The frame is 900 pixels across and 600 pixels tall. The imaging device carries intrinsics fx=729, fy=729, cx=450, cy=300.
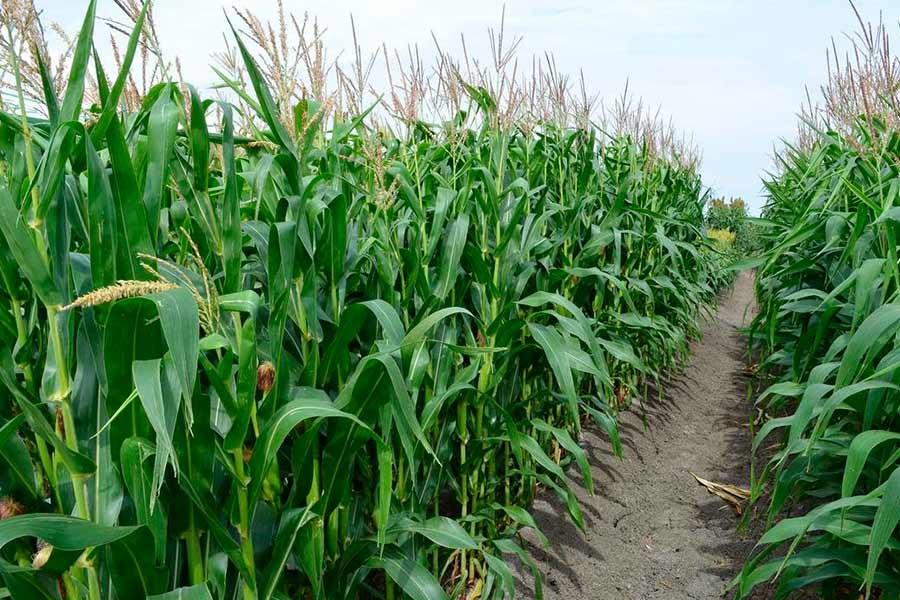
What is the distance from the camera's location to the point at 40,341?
55.9 inches

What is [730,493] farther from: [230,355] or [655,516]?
[230,355]

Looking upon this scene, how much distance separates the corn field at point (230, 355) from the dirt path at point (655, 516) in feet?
1.28

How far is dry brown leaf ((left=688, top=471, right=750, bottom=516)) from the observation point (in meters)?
3.52

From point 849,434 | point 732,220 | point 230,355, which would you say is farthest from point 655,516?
point 732,220

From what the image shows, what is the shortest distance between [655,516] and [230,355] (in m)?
2.80

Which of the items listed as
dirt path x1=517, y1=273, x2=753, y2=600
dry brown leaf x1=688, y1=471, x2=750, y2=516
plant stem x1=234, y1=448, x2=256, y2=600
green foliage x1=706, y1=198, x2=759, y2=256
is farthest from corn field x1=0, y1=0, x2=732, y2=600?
green foliage x1=706, y1=198, x2=759, y2=256

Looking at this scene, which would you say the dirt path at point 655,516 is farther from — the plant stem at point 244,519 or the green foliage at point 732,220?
the green foliage at point 732,220

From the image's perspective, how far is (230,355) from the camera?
1.28 metres

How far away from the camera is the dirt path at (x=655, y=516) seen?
292 centimetres

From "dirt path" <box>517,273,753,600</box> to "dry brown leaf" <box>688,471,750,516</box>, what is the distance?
0.14 feet

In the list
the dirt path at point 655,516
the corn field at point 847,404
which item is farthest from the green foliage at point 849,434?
the dirt path at point 655,516

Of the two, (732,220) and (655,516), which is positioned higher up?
(732,220)

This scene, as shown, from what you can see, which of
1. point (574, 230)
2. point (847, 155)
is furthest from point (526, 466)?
point (847, 155)

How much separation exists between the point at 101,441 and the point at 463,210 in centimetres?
154
